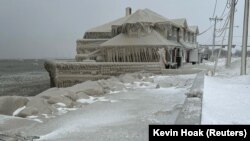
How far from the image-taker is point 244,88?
11484 mm

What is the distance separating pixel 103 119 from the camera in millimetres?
8422

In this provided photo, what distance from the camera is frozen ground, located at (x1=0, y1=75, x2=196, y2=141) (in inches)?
275

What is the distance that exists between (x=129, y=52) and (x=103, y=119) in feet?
79.0

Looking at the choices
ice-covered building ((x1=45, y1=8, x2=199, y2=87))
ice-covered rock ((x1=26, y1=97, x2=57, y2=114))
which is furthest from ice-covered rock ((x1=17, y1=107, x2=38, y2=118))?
ice-covered building ((x1=45, y1=8, x2=199, y2=87))

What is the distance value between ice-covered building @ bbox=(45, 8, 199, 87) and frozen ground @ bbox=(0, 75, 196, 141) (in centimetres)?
1276

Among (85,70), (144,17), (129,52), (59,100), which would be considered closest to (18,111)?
(59,100)

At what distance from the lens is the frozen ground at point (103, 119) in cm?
698

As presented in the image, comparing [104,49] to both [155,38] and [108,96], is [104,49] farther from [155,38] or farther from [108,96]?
[108,96]

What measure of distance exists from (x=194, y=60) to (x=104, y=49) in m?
19.9

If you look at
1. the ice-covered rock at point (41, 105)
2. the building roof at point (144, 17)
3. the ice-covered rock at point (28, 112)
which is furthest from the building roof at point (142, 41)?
the ice-covered rock at point (28, 112)

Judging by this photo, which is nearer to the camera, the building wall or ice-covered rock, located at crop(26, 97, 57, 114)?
ice-covered rock, located at crop(26, 97, 57, 114)

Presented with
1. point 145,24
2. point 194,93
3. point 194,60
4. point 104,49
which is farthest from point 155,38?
point 194,93

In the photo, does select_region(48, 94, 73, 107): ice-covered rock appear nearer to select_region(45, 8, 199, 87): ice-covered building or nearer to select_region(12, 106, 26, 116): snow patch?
select_region(12, 106, 26, 116): snow patch

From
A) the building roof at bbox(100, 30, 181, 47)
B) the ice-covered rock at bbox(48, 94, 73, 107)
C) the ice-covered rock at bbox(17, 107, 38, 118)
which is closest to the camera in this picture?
the ice-covered rock at bbox(17, 107, 38, 118)
